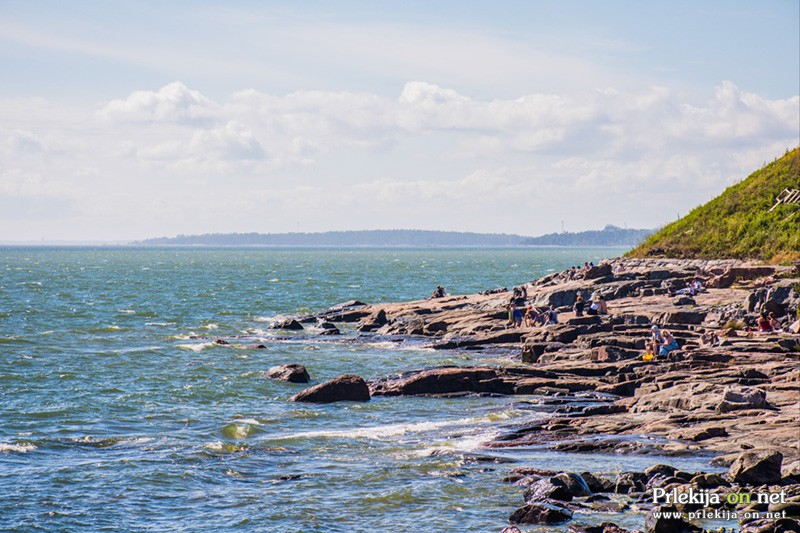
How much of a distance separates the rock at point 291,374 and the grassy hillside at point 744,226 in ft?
102

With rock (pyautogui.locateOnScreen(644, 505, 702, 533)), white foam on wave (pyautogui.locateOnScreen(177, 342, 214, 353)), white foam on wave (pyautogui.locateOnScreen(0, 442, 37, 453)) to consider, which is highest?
rock (pyautogui.locateOnScreen(644, 505, 702, 533))

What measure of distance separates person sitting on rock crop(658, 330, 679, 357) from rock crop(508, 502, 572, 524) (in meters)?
16.7

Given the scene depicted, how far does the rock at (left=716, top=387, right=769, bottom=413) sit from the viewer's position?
25.3 m

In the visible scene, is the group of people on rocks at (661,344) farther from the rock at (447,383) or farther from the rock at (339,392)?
the rock at (339,392)

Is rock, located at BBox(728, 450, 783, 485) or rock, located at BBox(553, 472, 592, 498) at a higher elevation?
rock, located at BBox(728, 450, 783, 485)

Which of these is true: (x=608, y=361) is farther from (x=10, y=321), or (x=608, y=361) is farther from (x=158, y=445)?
(x=10, y=321)

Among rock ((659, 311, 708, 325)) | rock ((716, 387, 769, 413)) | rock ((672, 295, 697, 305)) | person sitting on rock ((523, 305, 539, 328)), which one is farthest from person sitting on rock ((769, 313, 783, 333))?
rock ((716, 387, 769, 413))

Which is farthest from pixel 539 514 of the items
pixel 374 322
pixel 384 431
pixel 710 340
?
pixel 374 322

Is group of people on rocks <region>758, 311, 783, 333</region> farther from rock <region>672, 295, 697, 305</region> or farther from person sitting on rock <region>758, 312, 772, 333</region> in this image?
rock <region>672, 295, 697, 305</region>

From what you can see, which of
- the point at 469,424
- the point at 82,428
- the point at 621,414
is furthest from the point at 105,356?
the point at 621,414

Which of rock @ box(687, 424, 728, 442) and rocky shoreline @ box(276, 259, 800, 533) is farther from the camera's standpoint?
rock @ box(687, 424, 728, 442)

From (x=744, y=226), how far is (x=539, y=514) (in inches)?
1903

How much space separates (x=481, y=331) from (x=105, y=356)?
18452 mm

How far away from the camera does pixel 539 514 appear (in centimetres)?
1788
